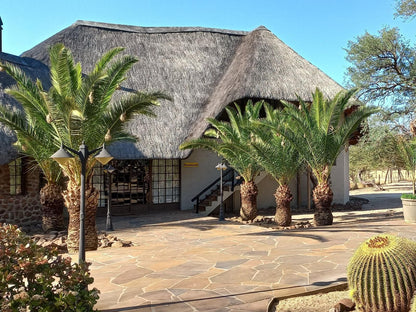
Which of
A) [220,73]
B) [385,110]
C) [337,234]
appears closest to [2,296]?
[337,234]

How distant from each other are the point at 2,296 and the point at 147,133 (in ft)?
42.4

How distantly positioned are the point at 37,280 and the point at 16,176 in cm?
1089

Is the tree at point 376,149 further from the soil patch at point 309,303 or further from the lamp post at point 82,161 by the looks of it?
the lamp post at point 82,161

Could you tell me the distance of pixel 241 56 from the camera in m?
19.9

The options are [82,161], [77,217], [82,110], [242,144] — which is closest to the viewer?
[82,161]

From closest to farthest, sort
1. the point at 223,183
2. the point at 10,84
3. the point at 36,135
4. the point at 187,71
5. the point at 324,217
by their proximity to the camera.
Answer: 1. the point at 36,135
2. the point at 324,217
3. the point at 10,84
4. the point at 223,183
5. the point at 187,71

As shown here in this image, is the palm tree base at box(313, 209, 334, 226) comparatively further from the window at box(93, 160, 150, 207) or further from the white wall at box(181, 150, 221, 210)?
the window at box(93, 160, 150, 207)

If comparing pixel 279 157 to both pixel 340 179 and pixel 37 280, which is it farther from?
pixel 37 280

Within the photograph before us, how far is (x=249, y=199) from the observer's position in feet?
49.7

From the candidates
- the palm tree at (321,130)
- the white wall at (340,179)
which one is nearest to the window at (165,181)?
the palm tree at (321,130)

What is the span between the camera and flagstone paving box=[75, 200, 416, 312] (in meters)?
5.31

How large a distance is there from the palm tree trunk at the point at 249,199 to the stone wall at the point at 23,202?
25.0 ft

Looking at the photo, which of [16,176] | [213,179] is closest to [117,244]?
[16,176]

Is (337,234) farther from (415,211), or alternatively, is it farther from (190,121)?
(190,121)
